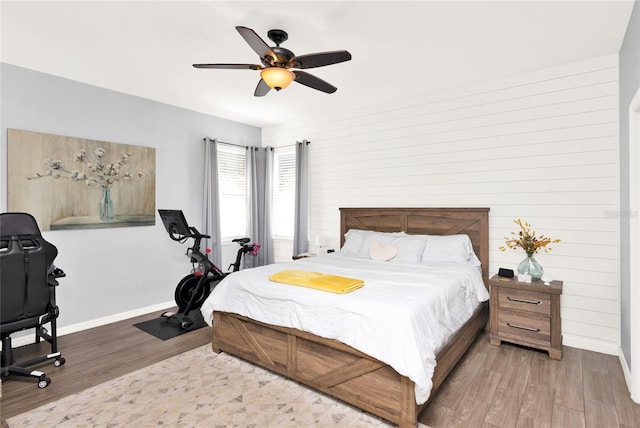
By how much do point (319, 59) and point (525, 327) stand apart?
302 centimetres

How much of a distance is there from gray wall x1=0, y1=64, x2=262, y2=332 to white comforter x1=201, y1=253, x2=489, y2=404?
1694mm

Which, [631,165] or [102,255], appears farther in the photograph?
[102,255]

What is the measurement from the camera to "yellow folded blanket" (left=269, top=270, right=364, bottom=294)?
253 cm

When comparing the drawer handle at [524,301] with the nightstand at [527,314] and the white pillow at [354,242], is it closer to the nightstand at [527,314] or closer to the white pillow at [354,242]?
the nightstand at [527,314]

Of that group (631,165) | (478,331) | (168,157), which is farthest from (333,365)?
(168,157)

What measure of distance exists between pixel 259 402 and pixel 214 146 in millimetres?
3787

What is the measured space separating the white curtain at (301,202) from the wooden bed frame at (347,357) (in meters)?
2.24

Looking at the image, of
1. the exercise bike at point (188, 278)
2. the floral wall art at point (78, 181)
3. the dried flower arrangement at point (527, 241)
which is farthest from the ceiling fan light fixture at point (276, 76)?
the dried flower arrangement at point (527, 241)

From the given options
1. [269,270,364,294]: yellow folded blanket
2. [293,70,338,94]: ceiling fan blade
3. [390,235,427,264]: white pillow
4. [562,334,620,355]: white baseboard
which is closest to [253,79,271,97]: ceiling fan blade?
[293,70,338,94]: ceiling fan blade

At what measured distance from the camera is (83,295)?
3.81 m

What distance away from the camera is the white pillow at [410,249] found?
149 inches

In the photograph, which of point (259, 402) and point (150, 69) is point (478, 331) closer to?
point (259, 402)

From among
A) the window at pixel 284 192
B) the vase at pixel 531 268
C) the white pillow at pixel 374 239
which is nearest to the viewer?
the vase at pixel 531 268

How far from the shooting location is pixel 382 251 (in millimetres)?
3932
